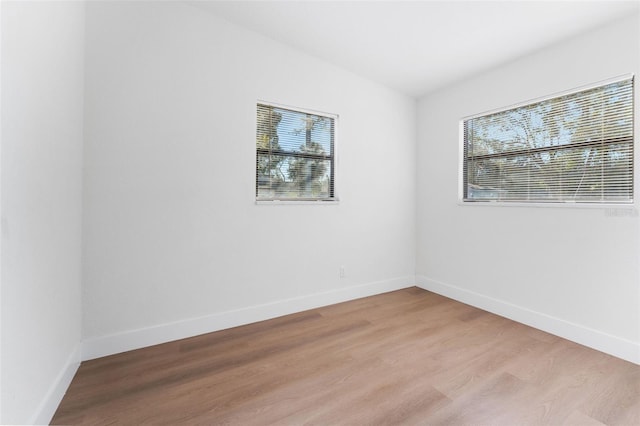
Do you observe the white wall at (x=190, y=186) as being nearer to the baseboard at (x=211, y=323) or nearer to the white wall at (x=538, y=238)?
the baseboard at (x=211, y=323)

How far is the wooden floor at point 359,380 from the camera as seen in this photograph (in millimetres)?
1468

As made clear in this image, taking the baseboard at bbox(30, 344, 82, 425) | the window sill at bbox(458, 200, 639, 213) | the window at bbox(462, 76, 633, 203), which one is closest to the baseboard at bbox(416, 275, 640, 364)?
the window sill at bbox(458, 200, 639, 213)

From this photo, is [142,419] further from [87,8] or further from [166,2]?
[166,2]

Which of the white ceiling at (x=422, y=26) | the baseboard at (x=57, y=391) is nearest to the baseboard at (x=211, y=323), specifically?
the baseboard at (x=57, y=391)

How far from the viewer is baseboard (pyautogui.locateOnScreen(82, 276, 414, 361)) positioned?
6.54 ft

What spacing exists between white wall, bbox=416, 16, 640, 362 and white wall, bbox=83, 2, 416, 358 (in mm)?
1230

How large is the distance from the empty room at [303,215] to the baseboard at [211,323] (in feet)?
0.05

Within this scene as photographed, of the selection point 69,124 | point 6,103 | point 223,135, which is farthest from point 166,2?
point 6,103

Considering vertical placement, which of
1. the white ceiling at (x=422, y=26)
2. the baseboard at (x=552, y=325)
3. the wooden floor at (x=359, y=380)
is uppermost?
the white ceiling at (x=422, y=26)

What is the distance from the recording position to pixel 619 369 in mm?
1920

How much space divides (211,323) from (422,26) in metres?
3.21

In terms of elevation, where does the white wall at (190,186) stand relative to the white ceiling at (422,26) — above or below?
below

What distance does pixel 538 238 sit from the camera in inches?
102

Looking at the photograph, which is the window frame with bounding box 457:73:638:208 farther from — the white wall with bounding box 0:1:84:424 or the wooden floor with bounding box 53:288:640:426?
the white wall with bounding box 0:1:84:424
